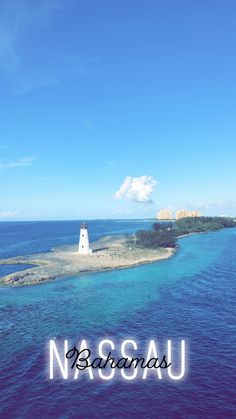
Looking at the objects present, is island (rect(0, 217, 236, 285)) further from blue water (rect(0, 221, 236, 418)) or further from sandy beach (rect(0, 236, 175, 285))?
blue water (rect(0, 221, 236, 418))

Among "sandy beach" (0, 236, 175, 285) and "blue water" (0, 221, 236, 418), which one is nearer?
"blue water" (0, 221, 236, 418)

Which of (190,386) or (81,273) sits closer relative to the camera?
(190,386)

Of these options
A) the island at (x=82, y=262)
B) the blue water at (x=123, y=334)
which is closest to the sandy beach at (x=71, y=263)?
the island at (x=82, y=262)

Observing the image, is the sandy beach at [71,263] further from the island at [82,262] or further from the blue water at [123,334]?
the blue water at [123,334]

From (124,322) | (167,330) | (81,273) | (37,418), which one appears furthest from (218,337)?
(81,273)

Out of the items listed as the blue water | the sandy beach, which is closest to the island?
the sandy beach

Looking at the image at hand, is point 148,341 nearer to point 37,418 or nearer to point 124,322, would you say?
point 124,322

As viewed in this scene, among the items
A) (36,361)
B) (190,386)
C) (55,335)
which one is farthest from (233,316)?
(36,361)

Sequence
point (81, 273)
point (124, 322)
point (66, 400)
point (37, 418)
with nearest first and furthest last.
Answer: point (37, 418)
point (66, 400)
point (124, 322)
point (81, 273)

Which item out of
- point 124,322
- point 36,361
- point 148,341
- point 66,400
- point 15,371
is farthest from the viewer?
point 124,322
